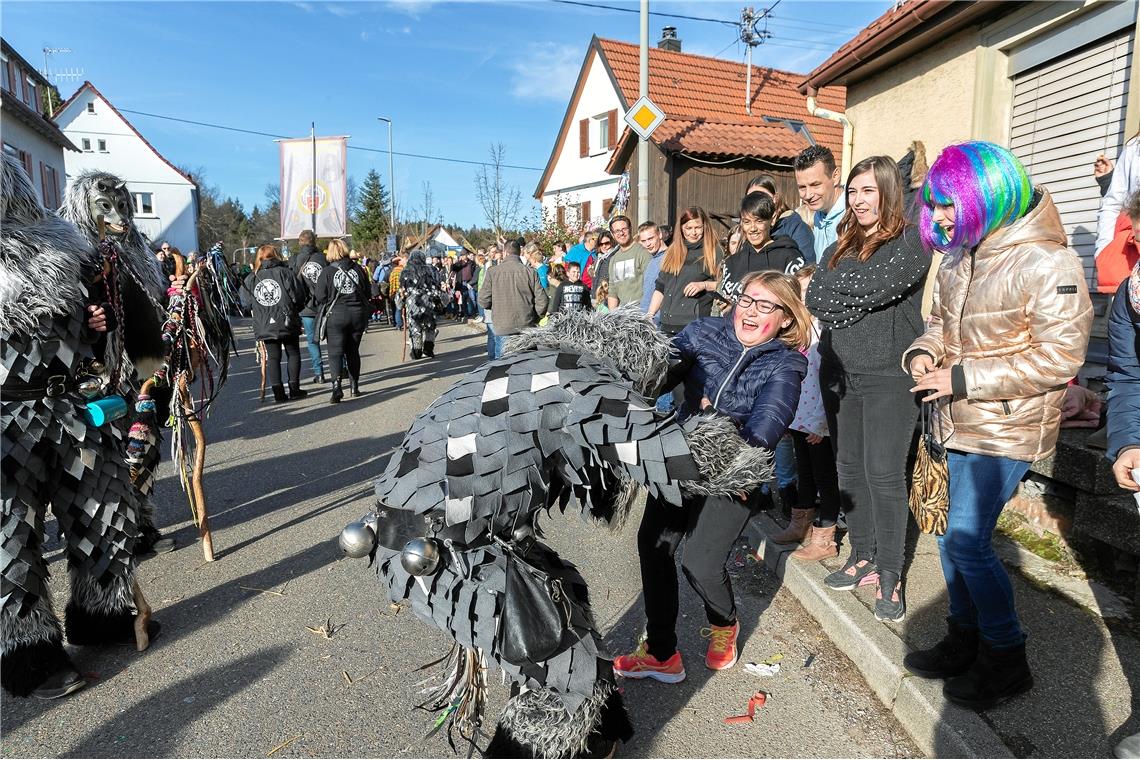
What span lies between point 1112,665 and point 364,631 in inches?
Answer: 123

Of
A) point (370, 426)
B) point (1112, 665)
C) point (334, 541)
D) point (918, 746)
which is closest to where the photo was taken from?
point (918, 746)

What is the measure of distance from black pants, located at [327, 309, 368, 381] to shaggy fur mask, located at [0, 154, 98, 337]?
18.0ft

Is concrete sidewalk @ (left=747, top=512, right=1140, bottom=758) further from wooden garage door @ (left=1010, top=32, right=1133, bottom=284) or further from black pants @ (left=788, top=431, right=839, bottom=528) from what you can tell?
wooden garage door @ (left=1010, top=32, right=1133, bottom=284)

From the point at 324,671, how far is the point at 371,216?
5139 cm

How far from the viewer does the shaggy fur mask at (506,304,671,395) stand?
2.04m

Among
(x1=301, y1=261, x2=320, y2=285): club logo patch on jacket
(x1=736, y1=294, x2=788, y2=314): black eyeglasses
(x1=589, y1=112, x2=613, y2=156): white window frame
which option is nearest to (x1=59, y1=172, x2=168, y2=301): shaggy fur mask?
(x1=736, y1=294, x2=788, y2=314): black eyeglasses

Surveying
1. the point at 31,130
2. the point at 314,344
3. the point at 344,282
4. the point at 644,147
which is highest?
the point at 31,130

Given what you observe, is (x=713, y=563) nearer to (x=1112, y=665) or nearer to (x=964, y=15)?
(x=1112, y=665)

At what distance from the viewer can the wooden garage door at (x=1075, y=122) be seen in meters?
4.61

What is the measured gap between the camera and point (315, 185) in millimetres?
14430

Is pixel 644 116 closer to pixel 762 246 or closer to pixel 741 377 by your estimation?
pixel 762 246

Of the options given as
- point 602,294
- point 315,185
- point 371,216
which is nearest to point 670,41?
point 315,185

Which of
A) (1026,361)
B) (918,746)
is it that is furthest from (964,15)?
(918,746)

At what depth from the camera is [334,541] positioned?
4340mm
